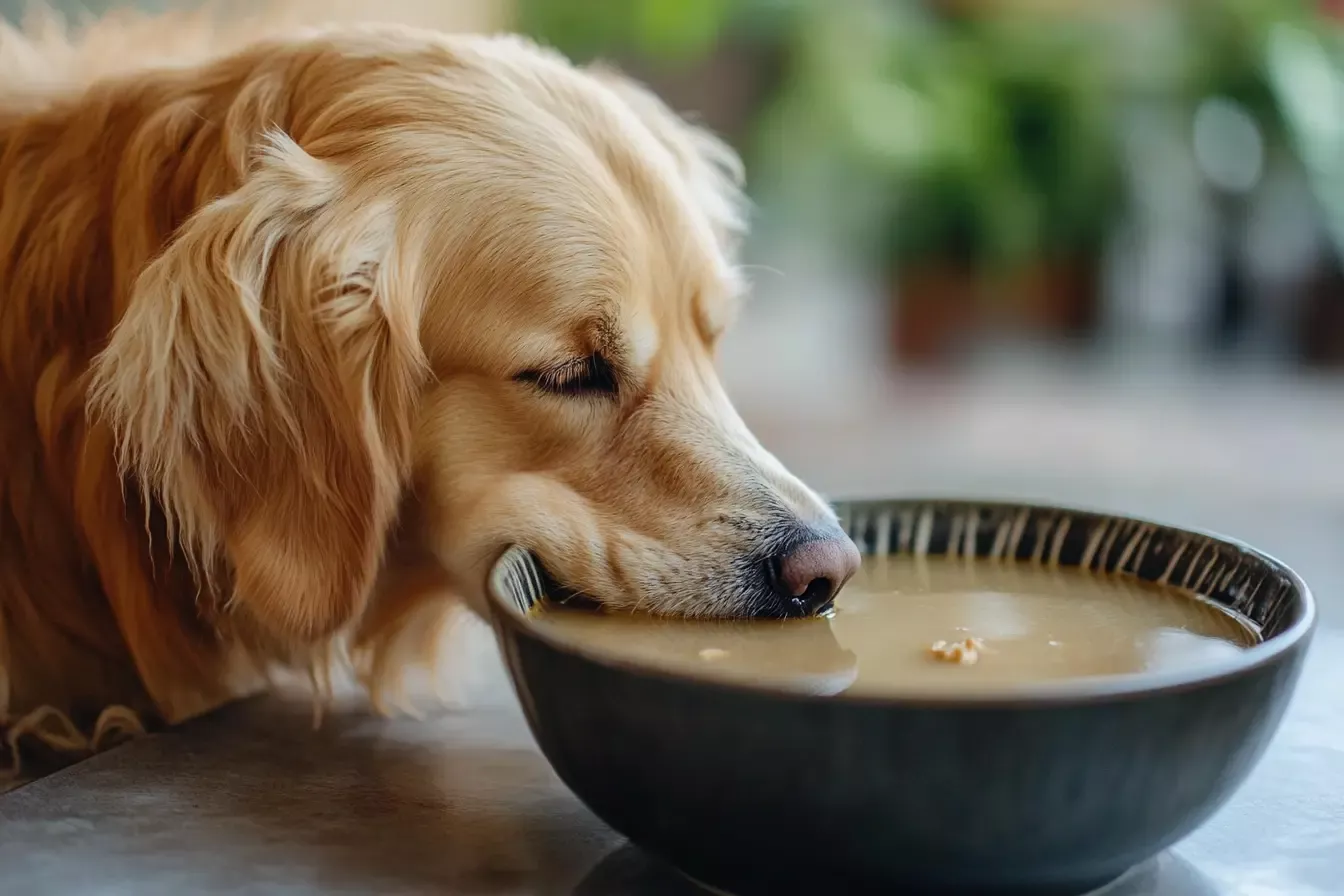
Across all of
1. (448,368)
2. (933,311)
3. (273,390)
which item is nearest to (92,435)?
(273,390)

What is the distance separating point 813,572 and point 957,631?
0.15 metres

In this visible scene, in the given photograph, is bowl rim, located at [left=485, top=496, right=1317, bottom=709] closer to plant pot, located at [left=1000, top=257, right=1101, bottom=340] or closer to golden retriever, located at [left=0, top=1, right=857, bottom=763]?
golden retriever, located at [left=0, top=1, right=857, bottom=763]

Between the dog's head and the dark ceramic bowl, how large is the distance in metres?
0.38

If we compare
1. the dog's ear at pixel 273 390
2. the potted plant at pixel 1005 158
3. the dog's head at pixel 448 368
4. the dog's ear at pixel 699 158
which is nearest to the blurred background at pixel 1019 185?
the potted plant at pixel 1005 158

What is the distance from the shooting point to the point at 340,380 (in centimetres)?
117

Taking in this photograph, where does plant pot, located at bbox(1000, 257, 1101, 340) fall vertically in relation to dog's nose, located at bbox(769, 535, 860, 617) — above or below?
below

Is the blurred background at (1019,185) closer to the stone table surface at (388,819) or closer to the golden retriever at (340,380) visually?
the golden retriever at (340,380)

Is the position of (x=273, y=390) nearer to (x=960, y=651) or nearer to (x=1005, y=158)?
(x=960, y=651)

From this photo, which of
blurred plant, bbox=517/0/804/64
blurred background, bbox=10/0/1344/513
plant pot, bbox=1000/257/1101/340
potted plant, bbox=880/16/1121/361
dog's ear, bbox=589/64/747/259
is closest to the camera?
dog's ear, bbox=589/64/747/259

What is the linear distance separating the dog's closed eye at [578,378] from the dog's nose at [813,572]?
26 cm

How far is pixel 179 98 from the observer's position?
1305 mm

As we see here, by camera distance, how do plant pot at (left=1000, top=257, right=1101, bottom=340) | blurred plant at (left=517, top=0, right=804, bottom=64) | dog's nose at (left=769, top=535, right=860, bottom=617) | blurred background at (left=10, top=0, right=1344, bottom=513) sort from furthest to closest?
plant pot at (left=1000, top=257, right=1101, bottom=340) → blurred background at (left=10, top=0, right=1344, bottom=513) → blurred plant at (left=517, top=0, right=804, bottom=64) → dog's nose at (left=769, top=535, right=860, bottom=617)

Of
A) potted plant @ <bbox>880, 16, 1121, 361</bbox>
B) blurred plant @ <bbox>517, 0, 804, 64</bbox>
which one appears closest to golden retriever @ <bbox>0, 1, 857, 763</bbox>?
blurred plant @ <bbox>517, 0, 804, 64</bbox>

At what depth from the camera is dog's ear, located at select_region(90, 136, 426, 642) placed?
3.69 ft
